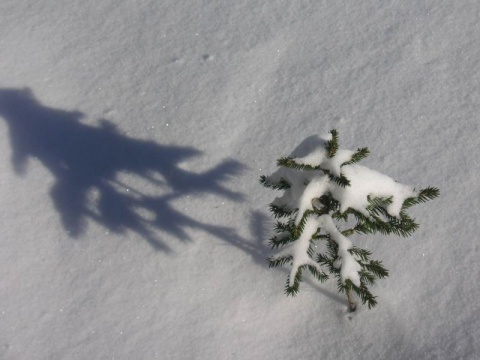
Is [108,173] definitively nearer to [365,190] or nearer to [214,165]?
[214,165]

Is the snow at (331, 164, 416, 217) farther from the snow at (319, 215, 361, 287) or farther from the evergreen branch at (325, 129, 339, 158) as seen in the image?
the snow at (319, 215, 361, 287)

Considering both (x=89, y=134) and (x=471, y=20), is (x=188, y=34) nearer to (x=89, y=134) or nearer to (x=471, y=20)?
(x=89, y=134)

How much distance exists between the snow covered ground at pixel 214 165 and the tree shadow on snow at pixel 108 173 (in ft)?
0.05

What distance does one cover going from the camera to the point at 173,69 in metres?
5.24

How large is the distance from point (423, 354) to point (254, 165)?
1913mm

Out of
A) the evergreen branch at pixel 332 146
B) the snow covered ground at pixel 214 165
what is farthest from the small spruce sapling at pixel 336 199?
the snow covered ground at pixel 214 165

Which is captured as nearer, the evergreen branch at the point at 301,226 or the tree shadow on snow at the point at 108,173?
the evergreen branch at the point at 301,226

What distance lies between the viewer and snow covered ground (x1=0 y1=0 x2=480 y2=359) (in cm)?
389

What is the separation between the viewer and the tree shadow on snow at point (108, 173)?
14.5 ft

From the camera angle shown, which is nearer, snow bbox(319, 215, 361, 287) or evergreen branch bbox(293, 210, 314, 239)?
evergreen branch bbox(293, 210, 314, 239)

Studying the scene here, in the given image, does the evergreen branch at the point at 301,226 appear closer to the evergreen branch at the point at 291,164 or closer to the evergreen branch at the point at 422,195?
the evergreen branch at the point at 291,164

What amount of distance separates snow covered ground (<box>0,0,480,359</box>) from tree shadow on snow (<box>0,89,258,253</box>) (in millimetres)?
17

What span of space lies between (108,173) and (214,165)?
940 millimetres

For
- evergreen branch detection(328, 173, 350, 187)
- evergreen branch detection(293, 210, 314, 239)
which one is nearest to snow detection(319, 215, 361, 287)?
evergreen branch detection(293, 210, 314, 239)
